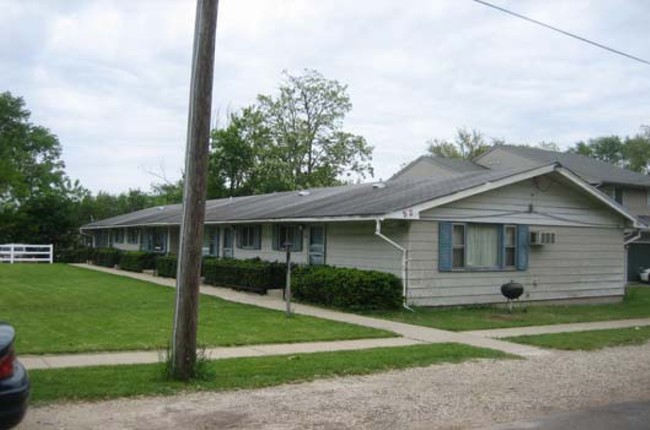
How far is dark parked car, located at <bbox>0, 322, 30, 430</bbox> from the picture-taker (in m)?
4.92

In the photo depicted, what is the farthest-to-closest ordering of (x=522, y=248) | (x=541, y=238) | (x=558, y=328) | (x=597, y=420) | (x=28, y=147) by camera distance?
(x=28, y=147), (x=541, y=238), (x=522, y=248), (x=558, y=328), (x=597, y=420)

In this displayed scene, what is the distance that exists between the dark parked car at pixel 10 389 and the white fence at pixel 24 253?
120 feet

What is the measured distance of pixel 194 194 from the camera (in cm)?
816

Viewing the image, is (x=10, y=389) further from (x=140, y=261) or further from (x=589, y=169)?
(x=589, y=169)

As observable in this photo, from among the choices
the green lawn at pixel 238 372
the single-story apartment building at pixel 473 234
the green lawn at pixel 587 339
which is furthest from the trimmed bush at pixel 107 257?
the green lawn at pixel 238 372

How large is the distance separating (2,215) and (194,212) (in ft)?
144

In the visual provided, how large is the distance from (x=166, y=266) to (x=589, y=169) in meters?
22.3

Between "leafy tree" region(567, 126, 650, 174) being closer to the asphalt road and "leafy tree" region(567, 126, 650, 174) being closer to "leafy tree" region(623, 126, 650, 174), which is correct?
"leafy tree" region(623, 126, 650, 174)

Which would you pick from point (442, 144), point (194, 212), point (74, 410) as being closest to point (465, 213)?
point (194, 212)

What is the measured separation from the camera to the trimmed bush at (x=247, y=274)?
67.9ft

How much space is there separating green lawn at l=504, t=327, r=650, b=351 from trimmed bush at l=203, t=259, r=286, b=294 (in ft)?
31.1

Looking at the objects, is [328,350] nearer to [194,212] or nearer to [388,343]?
[388,343]

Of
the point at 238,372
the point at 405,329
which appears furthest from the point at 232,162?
the point at 238,372

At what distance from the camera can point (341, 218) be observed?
17.7 m
